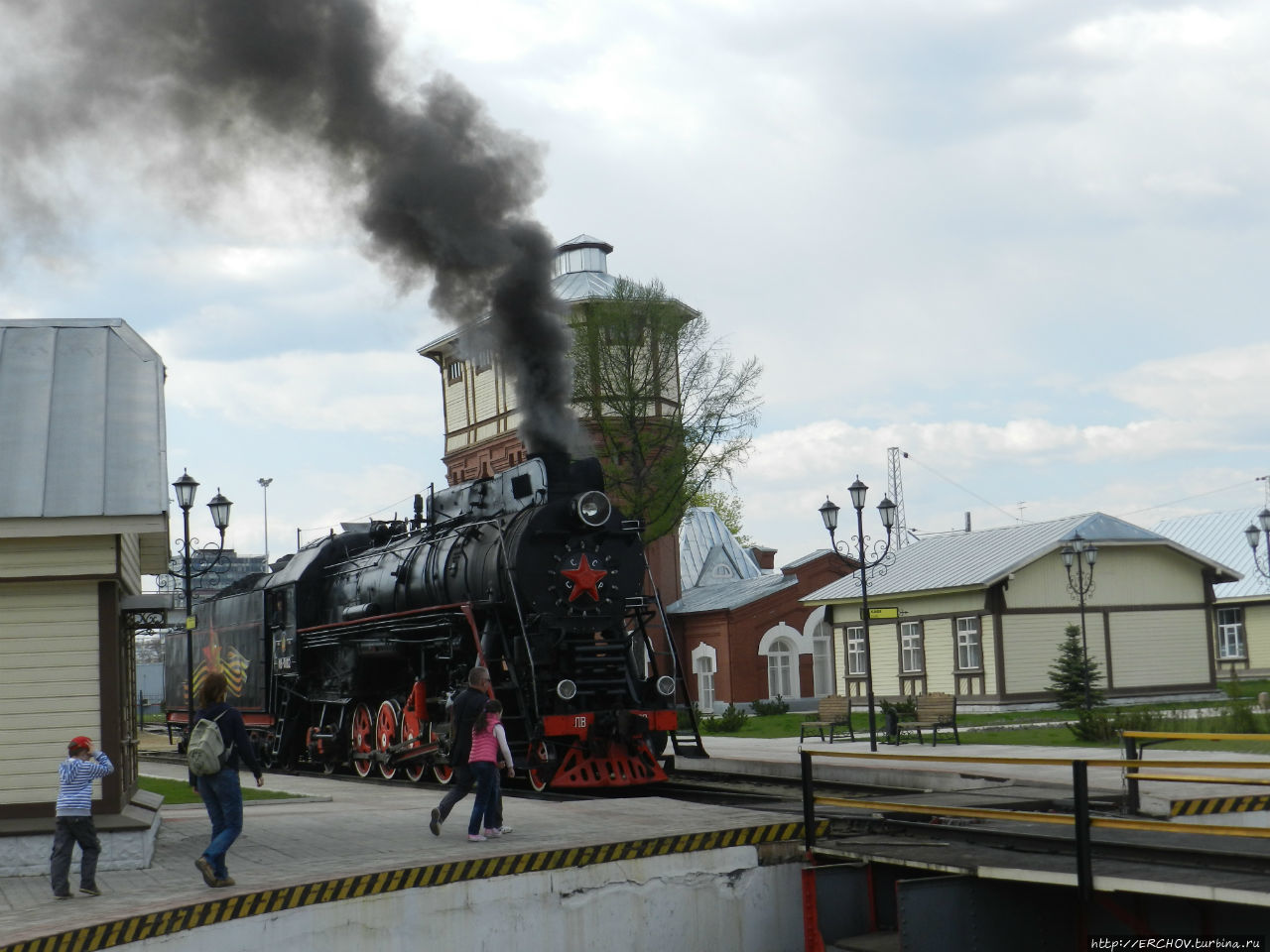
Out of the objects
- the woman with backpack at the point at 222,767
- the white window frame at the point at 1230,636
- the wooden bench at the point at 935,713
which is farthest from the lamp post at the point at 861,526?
the white window frame at the point at 1230,636

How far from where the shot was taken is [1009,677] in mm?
32812

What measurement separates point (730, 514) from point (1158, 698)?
139 feet

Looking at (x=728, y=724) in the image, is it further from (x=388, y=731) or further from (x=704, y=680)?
(x=388, y=731)

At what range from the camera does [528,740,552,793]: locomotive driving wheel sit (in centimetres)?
1536

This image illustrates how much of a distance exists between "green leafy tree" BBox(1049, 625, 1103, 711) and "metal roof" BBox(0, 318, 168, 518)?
82.3 feet

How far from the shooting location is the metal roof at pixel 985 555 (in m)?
33.6

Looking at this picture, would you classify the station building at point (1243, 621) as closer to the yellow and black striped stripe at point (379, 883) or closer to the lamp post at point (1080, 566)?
the lamp post at point (1080, 566)

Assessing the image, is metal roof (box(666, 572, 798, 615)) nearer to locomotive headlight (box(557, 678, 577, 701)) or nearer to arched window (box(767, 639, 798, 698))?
arched window (box(767, 639, 798, 698))

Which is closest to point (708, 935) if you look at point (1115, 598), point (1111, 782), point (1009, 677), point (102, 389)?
point (102, 389)

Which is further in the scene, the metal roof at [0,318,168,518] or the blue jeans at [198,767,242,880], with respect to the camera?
the metal roof at [0,318,168,518]

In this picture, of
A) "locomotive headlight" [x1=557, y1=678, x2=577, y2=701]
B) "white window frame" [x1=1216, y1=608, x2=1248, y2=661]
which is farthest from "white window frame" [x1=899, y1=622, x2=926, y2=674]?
"locomotive headlight" [x1=557, y1=678, x2=577, y2=701]

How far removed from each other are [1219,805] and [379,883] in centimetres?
754

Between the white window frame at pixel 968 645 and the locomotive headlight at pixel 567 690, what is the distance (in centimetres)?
2053

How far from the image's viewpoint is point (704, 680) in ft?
148
